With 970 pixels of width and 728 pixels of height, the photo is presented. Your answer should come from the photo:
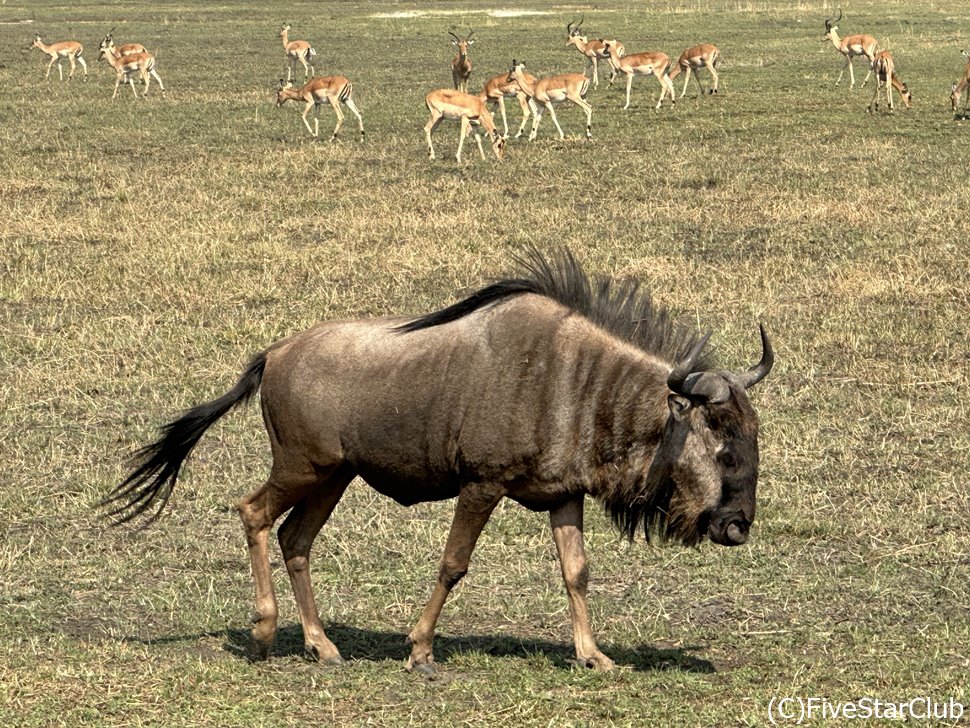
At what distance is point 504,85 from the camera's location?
909 inches

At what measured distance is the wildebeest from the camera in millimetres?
5211

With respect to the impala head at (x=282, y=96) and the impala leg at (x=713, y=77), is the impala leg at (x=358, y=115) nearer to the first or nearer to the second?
the impala head at (x=282, y=96)

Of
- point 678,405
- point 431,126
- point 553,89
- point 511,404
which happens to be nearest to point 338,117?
point 431,126

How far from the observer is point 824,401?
8969 millimetres

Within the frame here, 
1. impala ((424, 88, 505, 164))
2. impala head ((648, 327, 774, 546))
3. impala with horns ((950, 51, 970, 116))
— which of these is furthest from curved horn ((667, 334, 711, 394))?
impala with horns ((950, 51, 970, 116))

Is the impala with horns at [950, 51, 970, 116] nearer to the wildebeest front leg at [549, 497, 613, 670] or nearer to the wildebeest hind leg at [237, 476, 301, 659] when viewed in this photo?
the wildebeest front leg at [549, 497, 613, 670]

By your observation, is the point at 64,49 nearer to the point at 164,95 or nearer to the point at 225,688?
the point at 164,95

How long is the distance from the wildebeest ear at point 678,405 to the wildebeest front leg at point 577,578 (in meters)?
0.56

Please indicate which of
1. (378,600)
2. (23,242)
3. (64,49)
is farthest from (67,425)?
(64,49)

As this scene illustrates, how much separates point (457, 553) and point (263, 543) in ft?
2.82

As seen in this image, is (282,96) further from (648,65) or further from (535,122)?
(648,65)

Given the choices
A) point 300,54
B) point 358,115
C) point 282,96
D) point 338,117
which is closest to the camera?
point 358,115

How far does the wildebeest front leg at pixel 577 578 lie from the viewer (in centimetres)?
544

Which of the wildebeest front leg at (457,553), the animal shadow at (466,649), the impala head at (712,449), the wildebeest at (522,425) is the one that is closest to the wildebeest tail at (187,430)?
the wildebeest at (522,425)
